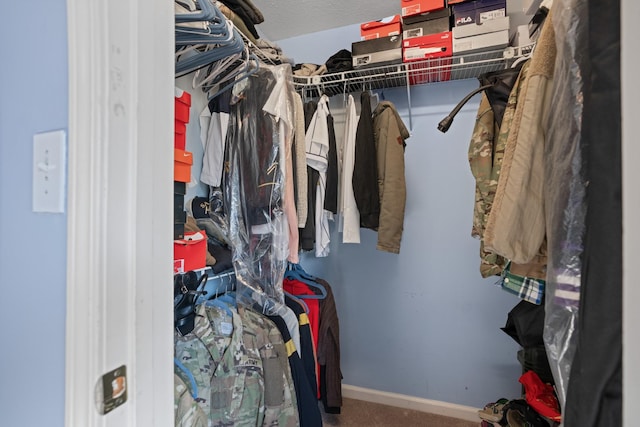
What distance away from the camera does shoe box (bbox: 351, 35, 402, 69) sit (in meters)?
1.55

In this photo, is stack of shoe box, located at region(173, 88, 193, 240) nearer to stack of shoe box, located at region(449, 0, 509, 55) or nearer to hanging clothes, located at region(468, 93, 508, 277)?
hanging clothes, located at region(468, 93, 508, 277)

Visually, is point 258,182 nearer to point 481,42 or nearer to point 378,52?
point 378,52

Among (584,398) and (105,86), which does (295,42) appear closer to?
(105,86)

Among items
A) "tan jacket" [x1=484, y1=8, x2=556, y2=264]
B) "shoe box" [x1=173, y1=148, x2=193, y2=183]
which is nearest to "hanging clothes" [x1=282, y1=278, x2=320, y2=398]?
"shoe box" [x1=173, y1=148, x2=193, y2=183]

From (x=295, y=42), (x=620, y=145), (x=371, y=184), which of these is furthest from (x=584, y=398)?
(x=295, y=42)

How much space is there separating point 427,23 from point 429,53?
0.55ft

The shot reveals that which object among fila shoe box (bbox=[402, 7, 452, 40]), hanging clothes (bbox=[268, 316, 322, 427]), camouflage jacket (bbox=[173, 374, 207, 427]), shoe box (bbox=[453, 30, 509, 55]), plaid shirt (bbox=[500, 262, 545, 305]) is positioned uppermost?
fila shoe box (bbox=[402, 7, 452, 40])

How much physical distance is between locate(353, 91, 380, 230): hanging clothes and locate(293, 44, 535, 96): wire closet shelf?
0.25m

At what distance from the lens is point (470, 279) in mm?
1756

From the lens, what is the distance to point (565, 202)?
56 cm

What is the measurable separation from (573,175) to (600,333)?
11.6 inches

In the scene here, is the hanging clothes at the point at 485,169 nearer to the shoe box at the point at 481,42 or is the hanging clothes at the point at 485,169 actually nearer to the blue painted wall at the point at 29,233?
the shoe box at the point at 481,42

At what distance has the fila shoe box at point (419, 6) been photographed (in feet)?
4.87

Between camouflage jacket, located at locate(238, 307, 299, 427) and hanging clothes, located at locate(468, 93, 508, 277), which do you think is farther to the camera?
camouflage jacket, located at locate(238, 307, 299, 427)
